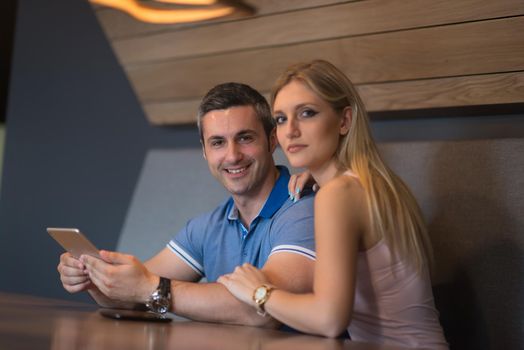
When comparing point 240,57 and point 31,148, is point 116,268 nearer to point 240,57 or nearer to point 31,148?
point 240,57

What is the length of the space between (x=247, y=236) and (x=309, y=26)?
0.78 m

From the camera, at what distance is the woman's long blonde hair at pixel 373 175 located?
1.62m

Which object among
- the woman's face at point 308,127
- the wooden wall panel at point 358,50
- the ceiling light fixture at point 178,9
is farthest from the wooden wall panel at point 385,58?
the woman's face at point 308,127

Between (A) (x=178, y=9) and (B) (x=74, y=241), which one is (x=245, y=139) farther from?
(A) (x=178, y=9)

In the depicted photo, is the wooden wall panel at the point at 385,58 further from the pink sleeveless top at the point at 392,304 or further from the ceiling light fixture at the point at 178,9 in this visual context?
the pink sleeveless top at the point at 392,304

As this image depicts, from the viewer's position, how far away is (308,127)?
1.75 m

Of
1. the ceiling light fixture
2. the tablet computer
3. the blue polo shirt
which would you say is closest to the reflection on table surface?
the tablet computer

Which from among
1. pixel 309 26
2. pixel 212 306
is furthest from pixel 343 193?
pixel 309 26

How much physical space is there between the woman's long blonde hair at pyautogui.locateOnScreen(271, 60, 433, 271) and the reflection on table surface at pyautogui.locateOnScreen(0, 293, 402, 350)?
0.27 m

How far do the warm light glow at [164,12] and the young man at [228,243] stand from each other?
67cm

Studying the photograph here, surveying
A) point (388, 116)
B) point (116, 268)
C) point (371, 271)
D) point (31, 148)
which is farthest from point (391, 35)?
point (31, 148)

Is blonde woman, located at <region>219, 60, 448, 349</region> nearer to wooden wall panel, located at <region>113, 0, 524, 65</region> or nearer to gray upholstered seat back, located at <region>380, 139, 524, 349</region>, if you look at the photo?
gray upholstered seat back, located at <region>380, 139, 524, 349</region>

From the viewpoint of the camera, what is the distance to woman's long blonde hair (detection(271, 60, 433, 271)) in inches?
63.6

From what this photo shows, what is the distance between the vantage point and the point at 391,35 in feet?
7.41
